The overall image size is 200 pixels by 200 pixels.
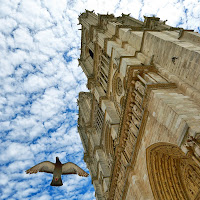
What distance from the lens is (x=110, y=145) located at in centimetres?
2017

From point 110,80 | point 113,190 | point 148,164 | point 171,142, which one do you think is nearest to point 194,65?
point 171,142

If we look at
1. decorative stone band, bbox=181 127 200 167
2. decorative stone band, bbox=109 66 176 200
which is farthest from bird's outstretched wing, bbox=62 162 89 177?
decorative stone band, bbox=181 127 200 167

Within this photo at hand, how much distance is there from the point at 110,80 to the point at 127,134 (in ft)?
23.3

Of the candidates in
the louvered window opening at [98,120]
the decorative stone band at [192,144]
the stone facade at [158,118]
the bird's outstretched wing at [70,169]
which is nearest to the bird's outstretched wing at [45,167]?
the bird's outstretched wing at [70,169]

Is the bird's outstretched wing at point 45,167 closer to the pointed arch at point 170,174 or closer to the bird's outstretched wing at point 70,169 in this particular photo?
the bird's outstretched wing at point 70,169

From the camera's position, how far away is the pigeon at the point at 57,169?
10.5 metres

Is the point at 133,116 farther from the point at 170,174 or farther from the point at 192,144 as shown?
the point at 192,144

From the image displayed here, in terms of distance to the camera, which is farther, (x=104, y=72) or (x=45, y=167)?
(x=104, y=72)

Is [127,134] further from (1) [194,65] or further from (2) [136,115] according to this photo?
(1) [194,65]

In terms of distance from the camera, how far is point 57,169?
10789mm

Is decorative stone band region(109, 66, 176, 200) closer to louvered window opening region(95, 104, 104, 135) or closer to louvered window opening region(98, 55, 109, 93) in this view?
louvered window opening region(98, 55, 109, 93)

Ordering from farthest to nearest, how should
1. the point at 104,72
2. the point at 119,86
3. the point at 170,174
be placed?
the point at 104,72 < the point at 119,86 < the point at 170,174

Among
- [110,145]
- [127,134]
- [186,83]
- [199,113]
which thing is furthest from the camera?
[110,145]

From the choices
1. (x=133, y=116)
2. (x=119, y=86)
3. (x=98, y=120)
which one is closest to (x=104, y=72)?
(x=119, y=86)
